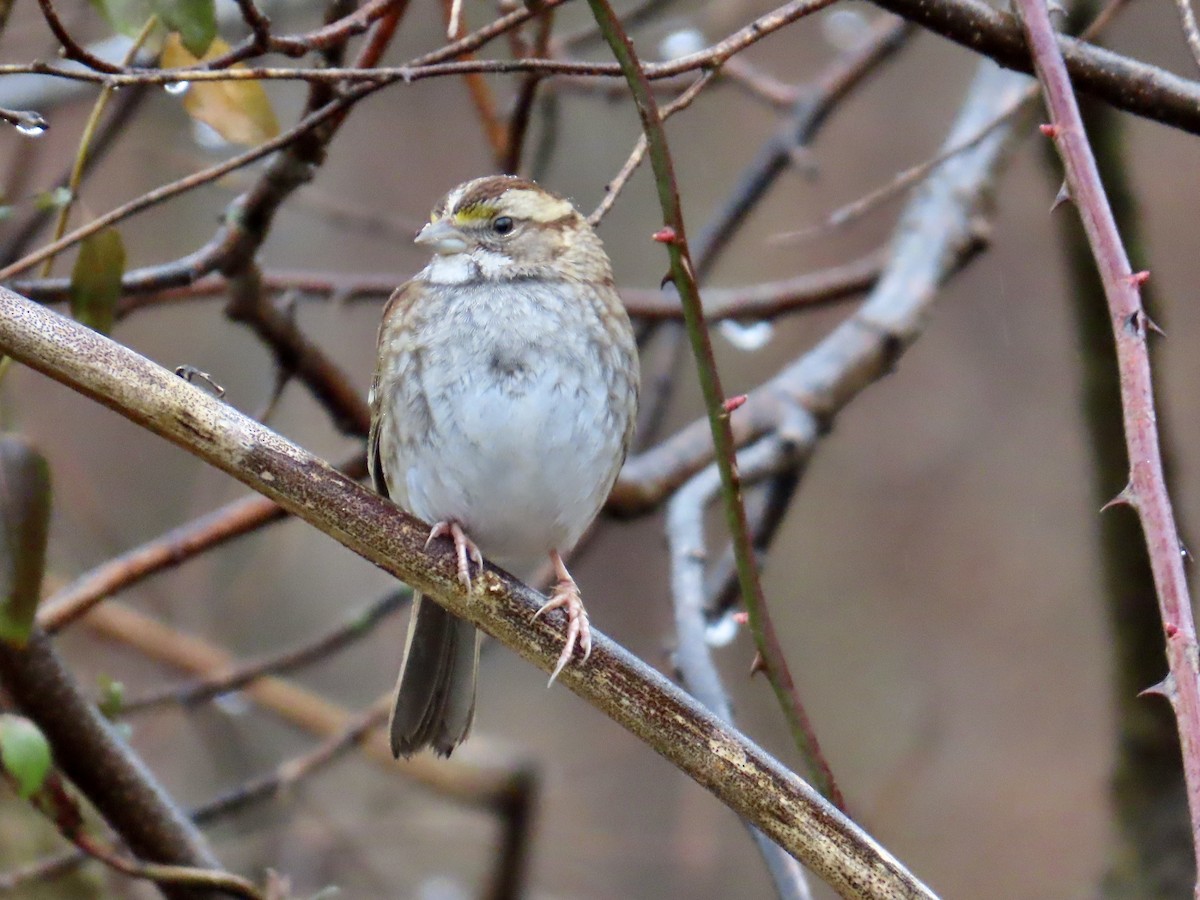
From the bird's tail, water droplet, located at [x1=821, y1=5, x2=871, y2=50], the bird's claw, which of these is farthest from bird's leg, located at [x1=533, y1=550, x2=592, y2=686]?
water droplet, located at [x1=821, y1=5, x2=871, y2=50]

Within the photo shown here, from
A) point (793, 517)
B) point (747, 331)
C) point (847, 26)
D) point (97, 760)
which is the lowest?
point (97, 760)

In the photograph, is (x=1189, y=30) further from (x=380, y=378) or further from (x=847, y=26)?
(x=847, y=26)

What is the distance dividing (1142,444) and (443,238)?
129 cm

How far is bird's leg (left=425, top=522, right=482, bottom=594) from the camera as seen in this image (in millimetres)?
1351

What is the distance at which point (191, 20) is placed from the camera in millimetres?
1485

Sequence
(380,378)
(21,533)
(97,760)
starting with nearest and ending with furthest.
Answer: (21,533)
(97,760)
(380,378)

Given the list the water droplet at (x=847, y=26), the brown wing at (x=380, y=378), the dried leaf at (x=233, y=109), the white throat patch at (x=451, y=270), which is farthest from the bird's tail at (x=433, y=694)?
the water droplet at (x=847, y=26)

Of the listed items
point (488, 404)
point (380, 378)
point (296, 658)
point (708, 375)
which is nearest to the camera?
point (708, 375)

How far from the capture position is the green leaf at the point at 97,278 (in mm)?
1729

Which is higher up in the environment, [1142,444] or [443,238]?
[443,238]

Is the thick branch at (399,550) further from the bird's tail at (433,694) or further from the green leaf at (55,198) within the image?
the bird's tail at (433,694)

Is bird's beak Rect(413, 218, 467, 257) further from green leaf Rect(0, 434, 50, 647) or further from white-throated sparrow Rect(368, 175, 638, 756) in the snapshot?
green leaf Rect(0, 434, 50, 647)

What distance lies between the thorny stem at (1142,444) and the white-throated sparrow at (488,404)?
0.91 m

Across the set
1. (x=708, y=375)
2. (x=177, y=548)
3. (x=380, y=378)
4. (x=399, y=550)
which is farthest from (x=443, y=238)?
(x=708, y=375)
